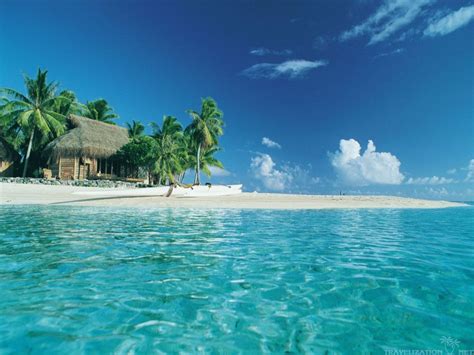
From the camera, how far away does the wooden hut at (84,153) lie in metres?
27.4

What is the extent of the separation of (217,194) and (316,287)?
18.8 m

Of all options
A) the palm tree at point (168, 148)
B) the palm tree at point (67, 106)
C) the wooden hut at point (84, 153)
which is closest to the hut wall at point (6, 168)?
the wooden hut at point (84, 153)

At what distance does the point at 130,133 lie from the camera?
125 ft

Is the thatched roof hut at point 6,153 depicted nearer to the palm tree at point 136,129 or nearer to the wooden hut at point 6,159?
the wooden hut at point 6,159

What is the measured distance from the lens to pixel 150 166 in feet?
98.7

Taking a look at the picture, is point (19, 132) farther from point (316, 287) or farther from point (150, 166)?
point (316, 287)

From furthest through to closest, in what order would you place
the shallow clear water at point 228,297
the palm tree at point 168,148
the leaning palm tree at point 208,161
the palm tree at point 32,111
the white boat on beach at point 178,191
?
the leaning palm tree at point 208,161
the palm tree at point 168,148
the palm tree at point 32,111
the white boat on beach at point 178,191
the shallow clear water at point 228,297

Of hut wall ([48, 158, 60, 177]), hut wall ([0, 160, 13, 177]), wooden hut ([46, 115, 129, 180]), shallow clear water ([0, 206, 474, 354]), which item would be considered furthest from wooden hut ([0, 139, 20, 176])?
shallow clear water ([0, 206, 474, 354])

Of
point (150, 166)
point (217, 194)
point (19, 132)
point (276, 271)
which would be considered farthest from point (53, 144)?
point (276, 271)

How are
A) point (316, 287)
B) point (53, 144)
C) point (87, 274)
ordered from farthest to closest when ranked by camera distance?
point (53, 144), point (87, 274), point (316, 287)

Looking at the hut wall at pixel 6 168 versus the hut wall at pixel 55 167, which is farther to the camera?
the hut wall at pixel 6 168

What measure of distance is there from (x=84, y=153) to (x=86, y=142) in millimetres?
1102

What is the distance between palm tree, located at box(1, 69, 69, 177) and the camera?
84.5 feet

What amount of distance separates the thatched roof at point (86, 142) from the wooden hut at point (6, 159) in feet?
12.7
